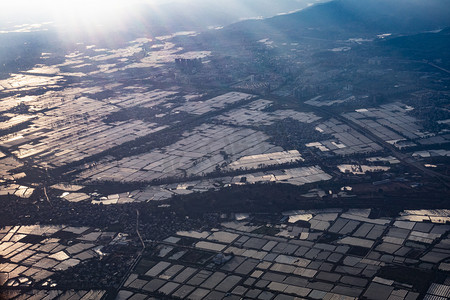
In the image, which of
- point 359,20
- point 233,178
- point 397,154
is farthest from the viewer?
point 359,20

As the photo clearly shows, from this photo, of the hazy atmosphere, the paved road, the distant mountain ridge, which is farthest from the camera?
the distant mountain ridge

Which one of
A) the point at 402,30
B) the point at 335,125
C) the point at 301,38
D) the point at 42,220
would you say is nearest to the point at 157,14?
the point at 301,38

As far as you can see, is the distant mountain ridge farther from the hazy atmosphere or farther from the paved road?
the paved road

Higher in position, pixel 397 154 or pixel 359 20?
pixel 359 20

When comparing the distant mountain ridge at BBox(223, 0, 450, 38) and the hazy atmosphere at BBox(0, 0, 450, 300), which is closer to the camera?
the hazy atmosphere at BBox(0, 0, 450, 300)

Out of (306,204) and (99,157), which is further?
(99,157)

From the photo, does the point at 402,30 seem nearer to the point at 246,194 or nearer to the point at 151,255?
the point at 246,194

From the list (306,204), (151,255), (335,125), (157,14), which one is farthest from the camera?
(157,14)

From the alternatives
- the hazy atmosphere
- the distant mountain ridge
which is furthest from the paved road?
the distant mountain ridge

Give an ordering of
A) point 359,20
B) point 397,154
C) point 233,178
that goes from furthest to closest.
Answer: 1. point 359,20
2. point 397,154
3. point 233,178

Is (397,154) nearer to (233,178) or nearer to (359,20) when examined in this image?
(233,178)

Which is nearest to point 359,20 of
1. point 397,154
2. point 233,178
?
point 397,154
